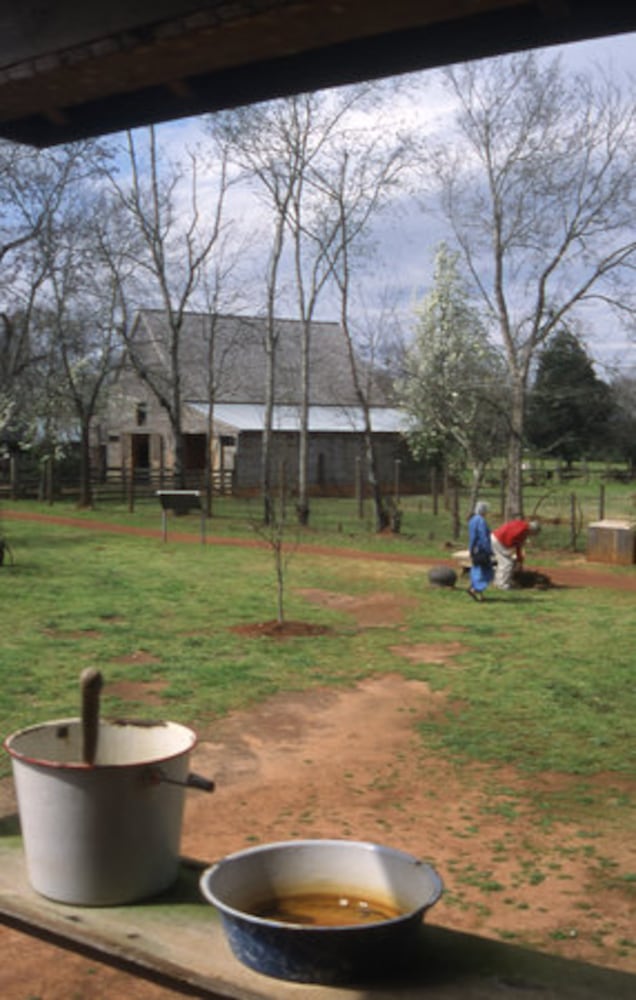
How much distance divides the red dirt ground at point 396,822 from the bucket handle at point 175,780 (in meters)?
0.78

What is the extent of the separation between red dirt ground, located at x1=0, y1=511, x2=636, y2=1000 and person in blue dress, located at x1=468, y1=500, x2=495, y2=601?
6336 millimetres

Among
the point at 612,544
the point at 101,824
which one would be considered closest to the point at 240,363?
the point at 612,544

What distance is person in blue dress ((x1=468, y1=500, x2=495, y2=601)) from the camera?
16.3m

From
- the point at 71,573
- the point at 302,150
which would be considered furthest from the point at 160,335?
the point at 71,573

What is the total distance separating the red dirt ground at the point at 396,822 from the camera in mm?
4770

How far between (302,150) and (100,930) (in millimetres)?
26287

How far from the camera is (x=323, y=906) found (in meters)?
4.52

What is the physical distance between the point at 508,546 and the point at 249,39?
15.0 m

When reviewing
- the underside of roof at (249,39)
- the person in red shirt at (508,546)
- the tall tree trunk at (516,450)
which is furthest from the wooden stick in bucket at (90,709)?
the tall tree trunk at (516,450)

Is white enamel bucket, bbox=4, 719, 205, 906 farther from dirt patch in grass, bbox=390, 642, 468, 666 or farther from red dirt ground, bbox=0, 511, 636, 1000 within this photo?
dirt patch in grass, bbox=390, 642, 468, 666

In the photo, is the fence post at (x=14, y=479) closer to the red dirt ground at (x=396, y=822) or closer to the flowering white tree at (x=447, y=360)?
the flowering white tree at (x=447, y=360)

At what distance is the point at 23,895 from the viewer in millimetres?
4688

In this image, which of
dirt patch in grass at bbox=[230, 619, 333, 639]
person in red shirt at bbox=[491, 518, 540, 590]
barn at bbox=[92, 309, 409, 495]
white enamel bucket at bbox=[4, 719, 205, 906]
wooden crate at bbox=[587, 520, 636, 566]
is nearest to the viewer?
white enamel bucket at bbox=[4, 719, 205, 906]

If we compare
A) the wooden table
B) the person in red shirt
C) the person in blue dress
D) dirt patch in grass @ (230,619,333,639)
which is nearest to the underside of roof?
the wooden table
